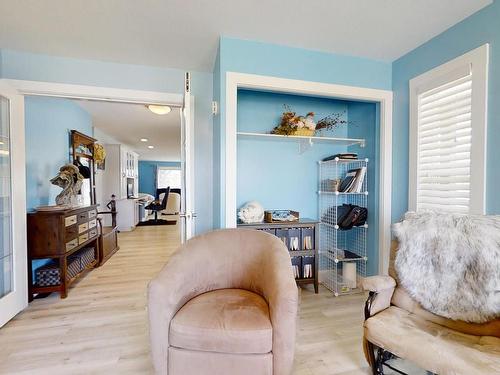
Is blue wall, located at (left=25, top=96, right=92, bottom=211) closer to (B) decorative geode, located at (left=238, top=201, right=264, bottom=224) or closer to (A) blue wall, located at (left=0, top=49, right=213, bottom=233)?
(A) blue wall, located at (left=0, top=49, right=213, bottom=233)

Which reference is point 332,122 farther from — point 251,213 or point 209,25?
point 209,25

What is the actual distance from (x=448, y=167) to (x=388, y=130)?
2.26 feet

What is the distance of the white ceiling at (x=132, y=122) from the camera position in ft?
12.5

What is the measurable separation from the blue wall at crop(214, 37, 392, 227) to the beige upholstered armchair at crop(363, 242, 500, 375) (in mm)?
1269

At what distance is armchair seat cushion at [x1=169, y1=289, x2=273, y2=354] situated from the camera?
1.23 metres

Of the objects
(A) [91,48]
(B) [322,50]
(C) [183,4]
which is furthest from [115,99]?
(B) [322,50]

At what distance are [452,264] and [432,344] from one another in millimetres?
440

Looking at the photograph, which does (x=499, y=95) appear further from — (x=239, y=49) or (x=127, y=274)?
(x=127, y=274)

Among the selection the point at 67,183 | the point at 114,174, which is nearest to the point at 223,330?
the point at 67,183

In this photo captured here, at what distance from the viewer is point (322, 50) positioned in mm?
2307

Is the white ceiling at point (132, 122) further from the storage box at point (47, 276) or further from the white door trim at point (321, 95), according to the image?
the storage box at point (47, 276)

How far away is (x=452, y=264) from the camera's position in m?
1.36

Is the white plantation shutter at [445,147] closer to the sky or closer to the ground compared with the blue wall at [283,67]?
closer to the ground

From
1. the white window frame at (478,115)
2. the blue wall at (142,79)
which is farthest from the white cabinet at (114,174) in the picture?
the white window frame at (478,115)
